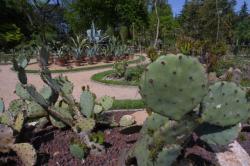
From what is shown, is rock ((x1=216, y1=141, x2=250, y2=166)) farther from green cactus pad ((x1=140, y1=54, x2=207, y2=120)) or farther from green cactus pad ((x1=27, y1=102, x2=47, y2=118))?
green cactus pad ((x1=27, y1=102, x2=47, y2=118))

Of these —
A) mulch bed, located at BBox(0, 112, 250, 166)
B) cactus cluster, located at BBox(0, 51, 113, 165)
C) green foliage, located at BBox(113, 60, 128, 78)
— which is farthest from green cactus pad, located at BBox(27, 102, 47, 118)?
green foliage, located at BBox(113, 60, 128, 78)

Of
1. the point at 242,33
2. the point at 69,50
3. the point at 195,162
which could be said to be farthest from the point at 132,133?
the point at 242,33

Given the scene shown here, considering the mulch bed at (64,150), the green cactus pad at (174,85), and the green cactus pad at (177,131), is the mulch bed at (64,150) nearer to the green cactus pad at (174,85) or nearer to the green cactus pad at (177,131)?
the green cactus pad at (177,131)

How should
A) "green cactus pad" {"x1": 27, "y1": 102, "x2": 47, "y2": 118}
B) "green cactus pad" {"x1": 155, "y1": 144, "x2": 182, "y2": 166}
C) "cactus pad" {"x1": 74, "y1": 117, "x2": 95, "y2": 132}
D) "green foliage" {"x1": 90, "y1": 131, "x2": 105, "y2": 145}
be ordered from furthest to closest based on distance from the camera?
"green cactus pad" {"x1": 27, "y1": 102, "x2": 47, "y2": 118}, "cactus pad" {"x1": 74, "y1": 117, "x2": 95, "y2": 132}, "green foliage" {"x1": 90, "y1": 131, "x2": 105, "y2": 145}, "green cactus pad" {"x1": 155, "y1": 144, "x2": 182, "y2": 166}

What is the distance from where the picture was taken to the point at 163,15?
57969 millimetres

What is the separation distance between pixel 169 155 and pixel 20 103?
2.97 meters

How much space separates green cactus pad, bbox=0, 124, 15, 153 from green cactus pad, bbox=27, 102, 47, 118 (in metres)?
0.73

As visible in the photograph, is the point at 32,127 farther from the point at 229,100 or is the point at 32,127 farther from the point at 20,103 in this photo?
the point at 229,100

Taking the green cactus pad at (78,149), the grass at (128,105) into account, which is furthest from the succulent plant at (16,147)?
the grass at (128,105)

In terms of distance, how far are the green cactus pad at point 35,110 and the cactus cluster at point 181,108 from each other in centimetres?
179

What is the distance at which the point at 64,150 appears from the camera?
452 cm

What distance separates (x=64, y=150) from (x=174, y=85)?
7.47 ft

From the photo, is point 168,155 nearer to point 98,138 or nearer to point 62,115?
point 98,138

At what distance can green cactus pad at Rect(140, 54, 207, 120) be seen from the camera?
8.61ft
